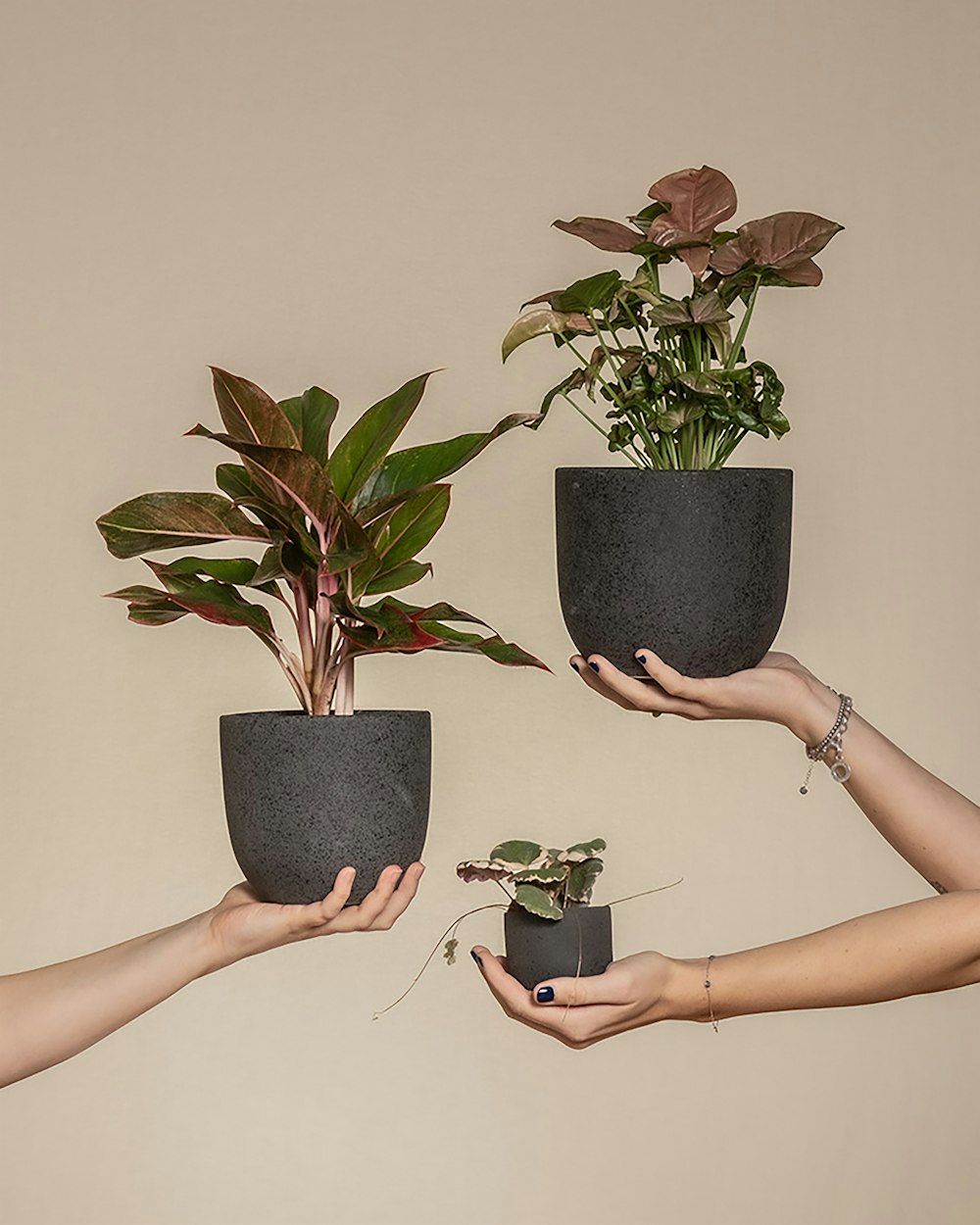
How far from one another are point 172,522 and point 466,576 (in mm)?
1207

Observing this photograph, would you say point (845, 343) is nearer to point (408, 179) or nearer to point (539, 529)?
point (539, 529)

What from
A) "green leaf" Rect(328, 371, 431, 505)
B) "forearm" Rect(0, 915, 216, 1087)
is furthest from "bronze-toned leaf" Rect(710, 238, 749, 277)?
"forearm" Rect(0, 915, 216, 1087)

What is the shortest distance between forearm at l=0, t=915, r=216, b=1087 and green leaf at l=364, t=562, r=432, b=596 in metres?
0.40

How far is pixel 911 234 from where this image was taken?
2.67 m

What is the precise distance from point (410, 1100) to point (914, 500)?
1.41 m

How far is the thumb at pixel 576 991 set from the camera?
4.88 feet

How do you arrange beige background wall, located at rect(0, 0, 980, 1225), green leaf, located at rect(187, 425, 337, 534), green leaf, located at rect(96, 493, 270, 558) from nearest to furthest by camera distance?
green leaf, located at rect(187, 425, 337, 534) → green leaf, located at rect(96, 493, 270, 558) → beige background wall, located at rect(0, 0, 980, 1225)

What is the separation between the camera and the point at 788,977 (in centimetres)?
149

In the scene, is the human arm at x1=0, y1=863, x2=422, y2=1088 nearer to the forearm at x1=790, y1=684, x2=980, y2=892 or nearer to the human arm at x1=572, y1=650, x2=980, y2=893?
the human arm at x1=572, y1=650, x2=980, y2=893

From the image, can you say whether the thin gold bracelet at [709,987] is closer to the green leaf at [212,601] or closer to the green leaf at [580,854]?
the green leaf at [580,854]

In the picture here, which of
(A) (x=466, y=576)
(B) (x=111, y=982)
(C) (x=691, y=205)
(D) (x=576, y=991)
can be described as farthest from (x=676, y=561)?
(A) (x=466, y=576)

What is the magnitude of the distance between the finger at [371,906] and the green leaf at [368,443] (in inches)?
14.7

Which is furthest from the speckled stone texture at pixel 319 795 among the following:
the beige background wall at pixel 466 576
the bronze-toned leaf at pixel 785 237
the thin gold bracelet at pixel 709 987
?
the beige background wall at pixel 466 576

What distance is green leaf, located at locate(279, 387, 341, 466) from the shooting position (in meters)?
1.48
